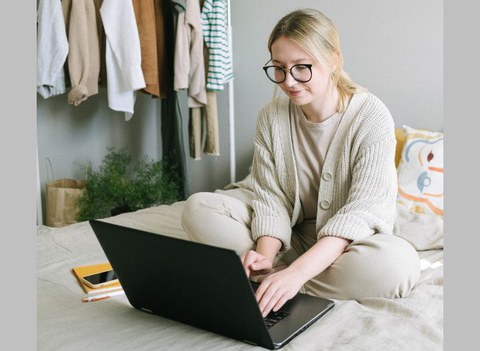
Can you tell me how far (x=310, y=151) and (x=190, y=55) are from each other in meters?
1.30

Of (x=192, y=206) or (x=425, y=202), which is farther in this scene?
(x=425, y=202)

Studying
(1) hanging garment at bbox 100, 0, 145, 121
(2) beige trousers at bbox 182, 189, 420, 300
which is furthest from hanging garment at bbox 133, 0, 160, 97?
(2) beige trousers at bbox 182, 189, 420, 300

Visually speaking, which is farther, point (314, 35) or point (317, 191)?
point (317, 191)

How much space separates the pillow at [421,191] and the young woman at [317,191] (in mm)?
380

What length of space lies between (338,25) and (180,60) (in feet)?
2.27

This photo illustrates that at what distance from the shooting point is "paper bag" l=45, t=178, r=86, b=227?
2281 millimetres

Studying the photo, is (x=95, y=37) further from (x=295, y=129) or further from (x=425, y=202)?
(x=425, y=202)

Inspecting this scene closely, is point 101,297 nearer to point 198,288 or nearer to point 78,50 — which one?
point 198,288

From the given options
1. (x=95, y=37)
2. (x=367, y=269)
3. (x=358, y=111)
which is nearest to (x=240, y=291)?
(x=367, y=269)

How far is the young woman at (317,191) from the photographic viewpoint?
1096 mm

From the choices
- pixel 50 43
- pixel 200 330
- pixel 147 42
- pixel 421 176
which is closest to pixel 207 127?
pixel 147 42

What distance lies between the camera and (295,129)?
1.34 metres

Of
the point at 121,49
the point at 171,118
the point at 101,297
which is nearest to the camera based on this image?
the point at 101,297

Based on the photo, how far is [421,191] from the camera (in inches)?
67.9
